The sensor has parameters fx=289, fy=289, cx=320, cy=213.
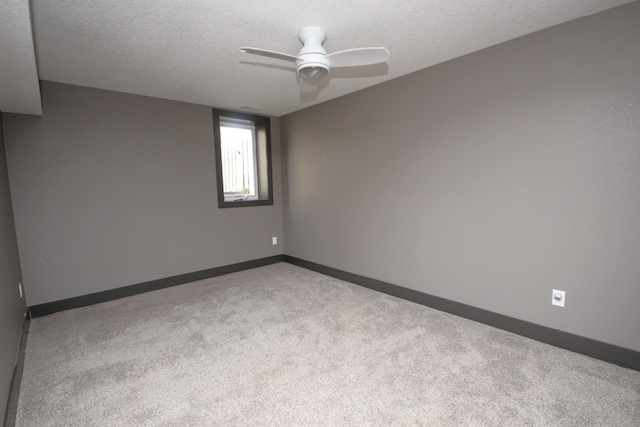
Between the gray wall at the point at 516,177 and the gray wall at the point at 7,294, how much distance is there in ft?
9.92

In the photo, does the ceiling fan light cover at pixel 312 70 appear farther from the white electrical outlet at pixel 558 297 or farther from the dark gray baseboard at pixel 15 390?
the dark gray baseboard at pixel 15 390

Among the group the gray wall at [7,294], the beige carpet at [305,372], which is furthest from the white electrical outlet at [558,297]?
the gray wall at [7,294]

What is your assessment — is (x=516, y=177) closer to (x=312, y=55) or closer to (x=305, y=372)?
(x=312, y=55)

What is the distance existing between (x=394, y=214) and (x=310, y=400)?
6.70 ft

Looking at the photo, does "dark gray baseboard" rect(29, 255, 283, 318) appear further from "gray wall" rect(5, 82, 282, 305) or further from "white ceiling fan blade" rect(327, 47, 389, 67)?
"white ceiling fan blade" rect(327, 47, 389, 67)

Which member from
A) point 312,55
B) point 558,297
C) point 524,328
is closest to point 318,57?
point 312,55

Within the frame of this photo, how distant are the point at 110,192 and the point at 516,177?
3.99 m

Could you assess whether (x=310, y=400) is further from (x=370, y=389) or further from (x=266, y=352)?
(x=266, y=352)

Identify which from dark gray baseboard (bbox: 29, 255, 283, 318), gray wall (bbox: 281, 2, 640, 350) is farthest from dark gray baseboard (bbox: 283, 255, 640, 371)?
dark gray baseboard (bbox: 29, 255, 283, 318)

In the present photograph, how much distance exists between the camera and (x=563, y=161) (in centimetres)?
207

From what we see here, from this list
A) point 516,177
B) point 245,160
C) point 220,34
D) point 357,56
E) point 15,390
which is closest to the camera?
point 15,390

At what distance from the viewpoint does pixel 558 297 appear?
85.4 inches

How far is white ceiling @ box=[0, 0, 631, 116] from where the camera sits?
1.73 meters

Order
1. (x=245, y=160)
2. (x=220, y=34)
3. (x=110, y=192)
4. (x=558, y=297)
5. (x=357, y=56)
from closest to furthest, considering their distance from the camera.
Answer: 1. (x=357, y=56)
2. (x=220, y=34)
3. (x=558, y=297)
4. (x=110, y=192)
5. (x=245, y=160)
